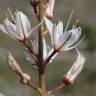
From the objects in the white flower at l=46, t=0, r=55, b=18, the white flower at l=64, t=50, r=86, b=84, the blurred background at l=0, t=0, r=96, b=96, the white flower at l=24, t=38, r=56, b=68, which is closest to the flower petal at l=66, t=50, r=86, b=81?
the white flower at l=64, t=50, r=86, b=84

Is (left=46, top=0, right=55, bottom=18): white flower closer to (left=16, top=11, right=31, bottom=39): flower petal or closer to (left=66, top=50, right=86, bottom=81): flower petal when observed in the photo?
(left=16, top=11, right=31, bottom=39): flower petal

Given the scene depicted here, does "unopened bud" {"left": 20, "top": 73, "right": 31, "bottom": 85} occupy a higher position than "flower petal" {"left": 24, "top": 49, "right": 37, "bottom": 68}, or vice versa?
"flower petal" {"left": 24, "top": 49, "right": 37, "bottom": 68}

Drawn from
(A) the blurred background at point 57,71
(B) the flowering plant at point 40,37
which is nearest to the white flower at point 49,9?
(B) the flowering plant at point 40,37

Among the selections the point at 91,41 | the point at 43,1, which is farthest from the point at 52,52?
the point at 91,41

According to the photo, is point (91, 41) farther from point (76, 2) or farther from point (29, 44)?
point (29, 44)

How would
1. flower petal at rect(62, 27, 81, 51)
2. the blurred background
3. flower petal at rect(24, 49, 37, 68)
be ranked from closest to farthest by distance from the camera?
1. flower petal at rect(62, 27, 81, 51)
2. flower petal at rect(24, 49, 37, 68)
3. the blurred background

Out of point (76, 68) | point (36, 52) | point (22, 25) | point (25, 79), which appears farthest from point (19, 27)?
point (76, 68)
